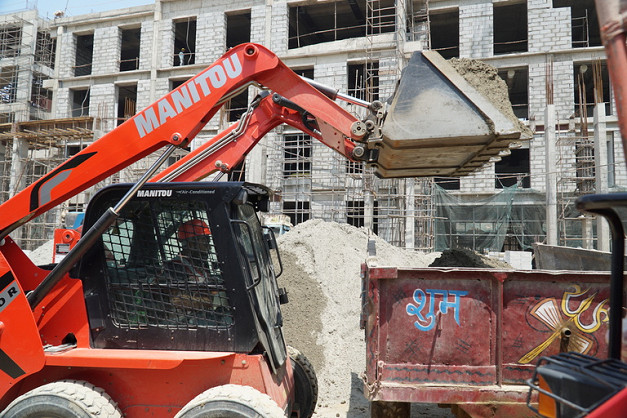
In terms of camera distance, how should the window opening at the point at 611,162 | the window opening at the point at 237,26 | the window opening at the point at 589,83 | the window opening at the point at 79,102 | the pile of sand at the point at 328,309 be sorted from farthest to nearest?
the window opening at the point at 79,102 < the window opening at the point at 237,26 < the window opening at the point at 589,83 < the window opening at the point at 611,162 < the pile of sand at the point at 328,309

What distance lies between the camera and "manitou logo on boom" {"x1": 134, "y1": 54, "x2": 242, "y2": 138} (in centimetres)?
394

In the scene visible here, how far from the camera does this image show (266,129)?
463 cm

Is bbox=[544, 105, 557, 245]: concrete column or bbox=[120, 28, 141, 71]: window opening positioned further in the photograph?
bbox=[120, 28, 141, 71]: window opening

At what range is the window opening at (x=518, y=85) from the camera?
22.3 m

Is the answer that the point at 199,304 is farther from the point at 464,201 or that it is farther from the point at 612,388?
the point at 464,201

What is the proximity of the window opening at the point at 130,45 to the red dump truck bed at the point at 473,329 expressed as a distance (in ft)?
89.8

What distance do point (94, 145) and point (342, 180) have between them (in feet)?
57.6

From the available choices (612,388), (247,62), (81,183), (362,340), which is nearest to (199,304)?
(81,183)

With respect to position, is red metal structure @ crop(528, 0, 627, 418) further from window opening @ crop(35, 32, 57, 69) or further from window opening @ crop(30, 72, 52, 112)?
window opening @ crop(35, 32, 57, 69)

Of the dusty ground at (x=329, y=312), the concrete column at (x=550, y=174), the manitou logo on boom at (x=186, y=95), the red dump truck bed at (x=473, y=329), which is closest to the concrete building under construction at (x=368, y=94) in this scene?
the concrete column at (x=550, y=174)

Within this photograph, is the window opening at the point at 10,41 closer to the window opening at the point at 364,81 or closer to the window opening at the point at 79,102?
the window opening at the point at 79,102

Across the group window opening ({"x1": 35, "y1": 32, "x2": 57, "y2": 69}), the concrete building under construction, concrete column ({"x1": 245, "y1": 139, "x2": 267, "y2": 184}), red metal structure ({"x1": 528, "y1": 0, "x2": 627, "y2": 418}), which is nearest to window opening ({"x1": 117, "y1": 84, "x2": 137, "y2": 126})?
the concrete building under construction

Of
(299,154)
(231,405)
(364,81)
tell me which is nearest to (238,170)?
(299,154)

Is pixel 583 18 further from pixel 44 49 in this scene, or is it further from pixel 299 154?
pixel 44 49
